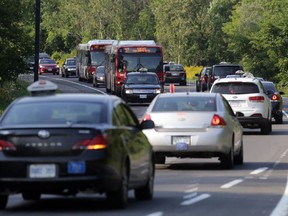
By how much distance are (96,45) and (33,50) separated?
3367cm

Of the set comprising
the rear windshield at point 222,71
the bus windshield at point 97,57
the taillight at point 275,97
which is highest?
the taillight at point 275,97

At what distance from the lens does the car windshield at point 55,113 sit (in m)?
14.4

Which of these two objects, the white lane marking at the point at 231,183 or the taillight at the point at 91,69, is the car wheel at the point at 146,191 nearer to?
the white lane marking at the point at 231,183

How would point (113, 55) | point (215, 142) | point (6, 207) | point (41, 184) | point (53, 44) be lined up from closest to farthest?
1. point (41, 184)
2. point (6, 207)
3. point (215, 142)
4. point (113, 55)
5. point (53, 44)

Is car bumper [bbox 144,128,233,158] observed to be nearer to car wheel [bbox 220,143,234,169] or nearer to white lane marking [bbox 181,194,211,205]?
car wheel [bbox 220,143,234,169]

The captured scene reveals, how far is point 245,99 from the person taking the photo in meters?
33.7

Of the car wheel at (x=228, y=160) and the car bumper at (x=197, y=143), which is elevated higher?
the car bumper at (x=197, y=143)

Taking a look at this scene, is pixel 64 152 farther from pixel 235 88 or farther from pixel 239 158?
pixel 235 88

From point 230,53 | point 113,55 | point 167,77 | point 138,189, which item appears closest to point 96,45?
point 167,77

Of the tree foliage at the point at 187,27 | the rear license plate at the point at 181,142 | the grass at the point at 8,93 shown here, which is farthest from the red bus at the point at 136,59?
the rear license plate at the point at 181,142

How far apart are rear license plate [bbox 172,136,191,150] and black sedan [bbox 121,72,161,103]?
30185 millimetres

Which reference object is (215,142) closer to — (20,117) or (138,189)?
(138,189)

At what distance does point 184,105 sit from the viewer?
73.0ft

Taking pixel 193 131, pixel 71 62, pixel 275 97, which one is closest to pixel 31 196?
pixel 193 131
